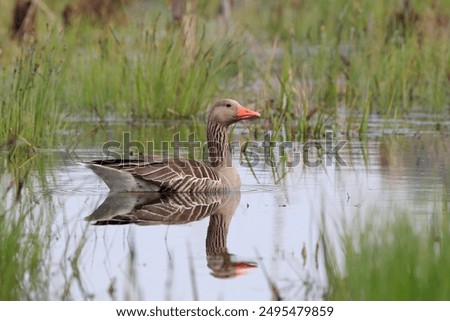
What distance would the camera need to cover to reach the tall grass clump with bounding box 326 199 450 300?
635 cm

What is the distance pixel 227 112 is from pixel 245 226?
9.03 feet

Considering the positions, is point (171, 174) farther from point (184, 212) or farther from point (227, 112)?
point (227, 112)

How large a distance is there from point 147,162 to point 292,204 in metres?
1.50

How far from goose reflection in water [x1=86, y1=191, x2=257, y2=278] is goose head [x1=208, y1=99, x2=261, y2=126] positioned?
1.01 metres

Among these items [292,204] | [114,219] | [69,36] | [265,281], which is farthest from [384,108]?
[265,281]

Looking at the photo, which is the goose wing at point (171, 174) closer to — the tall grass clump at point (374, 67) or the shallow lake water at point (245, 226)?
the shallow lake water at point (245, 226)

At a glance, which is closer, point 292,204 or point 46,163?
point 292,204

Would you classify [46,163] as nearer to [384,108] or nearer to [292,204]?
[292,204]

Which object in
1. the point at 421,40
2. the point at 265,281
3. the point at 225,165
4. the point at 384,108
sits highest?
the point at 421,40

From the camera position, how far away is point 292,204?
1030cm

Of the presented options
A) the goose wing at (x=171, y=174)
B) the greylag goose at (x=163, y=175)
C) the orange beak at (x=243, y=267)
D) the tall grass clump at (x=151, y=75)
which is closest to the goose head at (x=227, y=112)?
the greylag goose at (x=163, y=175)

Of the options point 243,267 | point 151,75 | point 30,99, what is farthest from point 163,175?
point 151,75

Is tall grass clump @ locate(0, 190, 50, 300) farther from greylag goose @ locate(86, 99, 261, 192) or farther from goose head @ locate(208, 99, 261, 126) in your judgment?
goose head @ locate(208, 99, 261, 126)

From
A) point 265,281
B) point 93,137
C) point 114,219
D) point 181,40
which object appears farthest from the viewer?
point 181,40
